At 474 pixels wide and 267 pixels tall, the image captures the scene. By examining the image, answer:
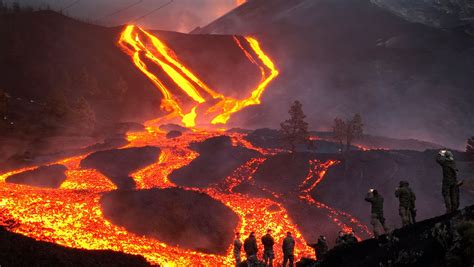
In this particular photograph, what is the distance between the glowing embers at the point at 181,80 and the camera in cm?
10281

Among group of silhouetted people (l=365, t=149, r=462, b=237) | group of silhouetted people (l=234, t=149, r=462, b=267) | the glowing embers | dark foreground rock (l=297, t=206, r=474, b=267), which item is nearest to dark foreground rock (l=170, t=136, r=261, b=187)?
group of silhouetted people (l=234, t=149, r=462, b=267)

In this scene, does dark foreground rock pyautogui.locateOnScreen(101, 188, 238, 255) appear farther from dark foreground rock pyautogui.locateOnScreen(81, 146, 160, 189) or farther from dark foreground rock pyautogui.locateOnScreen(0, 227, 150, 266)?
dark foreground rock pyautogui.locateOnScreen(81, 146, 160, 189)

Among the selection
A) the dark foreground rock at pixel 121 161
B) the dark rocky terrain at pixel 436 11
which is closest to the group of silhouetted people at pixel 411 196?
the dark foreground rock at pixel 121 161

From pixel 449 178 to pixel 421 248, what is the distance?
4827mm

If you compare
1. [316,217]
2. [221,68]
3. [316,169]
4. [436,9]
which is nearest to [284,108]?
[221,68]

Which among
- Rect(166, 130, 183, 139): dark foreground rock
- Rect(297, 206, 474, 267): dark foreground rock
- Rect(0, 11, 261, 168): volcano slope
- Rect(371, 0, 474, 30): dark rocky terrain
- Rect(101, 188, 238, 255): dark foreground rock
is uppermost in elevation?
Rect(371, 0, 474, 30): dark rocky terrain

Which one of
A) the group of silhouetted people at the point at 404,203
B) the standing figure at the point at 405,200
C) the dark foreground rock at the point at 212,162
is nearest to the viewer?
the group of silhouetted people at the point at 404,203

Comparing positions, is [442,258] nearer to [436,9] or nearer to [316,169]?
[316,169]

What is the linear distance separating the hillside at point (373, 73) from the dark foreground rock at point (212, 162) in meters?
33.0

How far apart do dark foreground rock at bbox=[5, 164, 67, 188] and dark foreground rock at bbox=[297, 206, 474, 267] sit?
40351 mm

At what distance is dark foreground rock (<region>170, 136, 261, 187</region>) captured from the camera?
51.6m

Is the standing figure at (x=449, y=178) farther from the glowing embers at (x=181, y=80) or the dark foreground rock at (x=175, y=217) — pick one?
the glowing embers at (x=181, y=80)

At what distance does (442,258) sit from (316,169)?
144ft

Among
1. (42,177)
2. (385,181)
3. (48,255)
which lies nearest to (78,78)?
(42,177)
